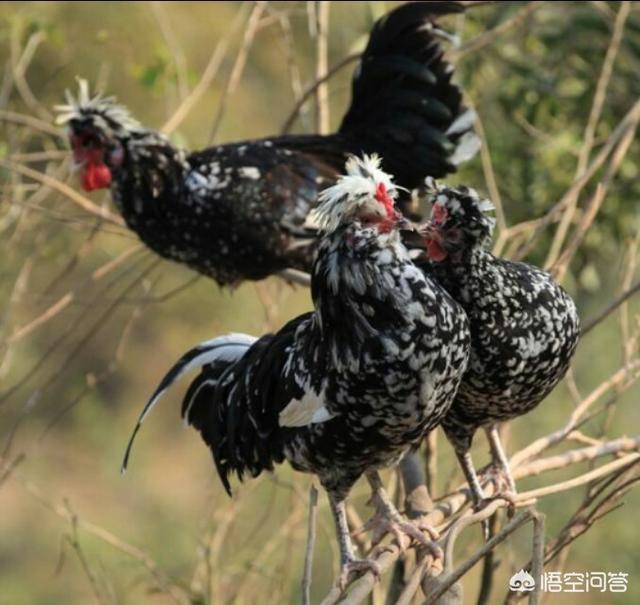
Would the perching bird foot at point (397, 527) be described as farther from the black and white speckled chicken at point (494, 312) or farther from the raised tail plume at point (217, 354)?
the raised tail plume at point (217, 354)

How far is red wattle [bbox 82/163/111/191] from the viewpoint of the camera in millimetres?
4156

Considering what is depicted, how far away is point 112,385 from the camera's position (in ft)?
33.4

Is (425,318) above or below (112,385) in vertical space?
below

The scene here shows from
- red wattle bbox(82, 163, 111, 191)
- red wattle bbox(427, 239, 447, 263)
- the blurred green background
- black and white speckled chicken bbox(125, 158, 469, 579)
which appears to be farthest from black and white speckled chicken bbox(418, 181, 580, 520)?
red wattle bbox(82, 163, 111, 191)

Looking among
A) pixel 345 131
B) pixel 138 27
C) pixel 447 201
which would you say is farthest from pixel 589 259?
pixel 138 27

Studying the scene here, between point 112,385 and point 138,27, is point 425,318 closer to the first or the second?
point 138,27

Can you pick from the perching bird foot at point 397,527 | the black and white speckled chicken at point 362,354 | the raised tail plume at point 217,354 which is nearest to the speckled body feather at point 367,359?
the black and white speckled chicken at point 362,354

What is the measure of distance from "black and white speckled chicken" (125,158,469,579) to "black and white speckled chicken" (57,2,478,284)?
→ 1323mm

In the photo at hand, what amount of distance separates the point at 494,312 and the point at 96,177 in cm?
201

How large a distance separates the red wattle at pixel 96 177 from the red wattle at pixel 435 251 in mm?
1854

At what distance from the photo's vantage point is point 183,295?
32.5 feet

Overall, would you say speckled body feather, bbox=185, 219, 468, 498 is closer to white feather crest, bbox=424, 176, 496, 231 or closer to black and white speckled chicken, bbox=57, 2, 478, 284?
white feather crest, bbox=424, 176, 496, 231

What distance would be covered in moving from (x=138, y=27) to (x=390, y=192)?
680 cm

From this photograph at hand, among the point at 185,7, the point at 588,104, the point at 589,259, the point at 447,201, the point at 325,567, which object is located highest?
the point at 185,7
